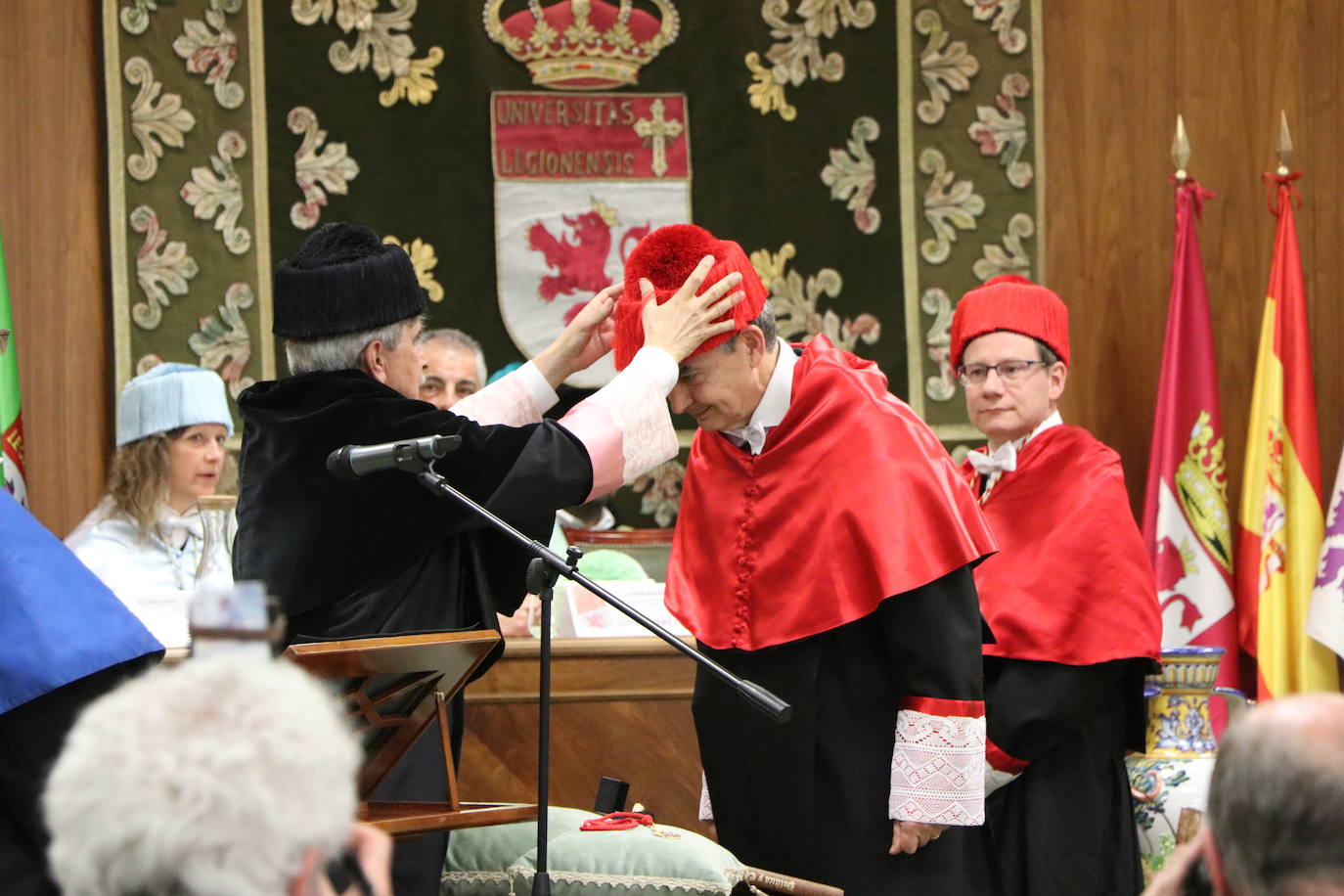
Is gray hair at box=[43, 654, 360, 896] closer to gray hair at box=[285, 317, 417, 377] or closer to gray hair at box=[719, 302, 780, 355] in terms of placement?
gray hair at box=[285, 317, 417, 377]

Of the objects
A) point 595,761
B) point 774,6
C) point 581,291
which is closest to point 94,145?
point 581,291

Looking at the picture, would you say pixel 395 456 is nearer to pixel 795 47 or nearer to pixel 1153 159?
pixel 795 47

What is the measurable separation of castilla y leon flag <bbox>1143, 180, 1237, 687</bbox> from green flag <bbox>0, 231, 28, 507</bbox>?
353cm

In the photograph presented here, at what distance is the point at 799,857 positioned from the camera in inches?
106

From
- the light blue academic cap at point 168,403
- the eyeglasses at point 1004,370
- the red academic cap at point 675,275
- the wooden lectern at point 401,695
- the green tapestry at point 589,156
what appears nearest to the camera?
the wooden lectern at point 401,695

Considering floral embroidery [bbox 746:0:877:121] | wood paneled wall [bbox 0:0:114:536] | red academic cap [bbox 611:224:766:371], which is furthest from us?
floral embroidery [bbox 746:0:877:121]

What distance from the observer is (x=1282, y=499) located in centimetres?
509

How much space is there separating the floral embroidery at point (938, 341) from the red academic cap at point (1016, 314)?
71.7 inches

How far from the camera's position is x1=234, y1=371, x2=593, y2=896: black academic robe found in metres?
2.46

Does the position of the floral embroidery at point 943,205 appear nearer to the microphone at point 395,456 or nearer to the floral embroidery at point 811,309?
the floral embroidery at point 811,309

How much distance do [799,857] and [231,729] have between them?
170cm

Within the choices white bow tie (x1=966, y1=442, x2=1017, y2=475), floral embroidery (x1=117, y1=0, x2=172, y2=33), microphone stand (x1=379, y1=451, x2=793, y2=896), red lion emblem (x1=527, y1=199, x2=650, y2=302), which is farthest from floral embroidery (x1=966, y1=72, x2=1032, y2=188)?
microphone stand (x1=379, y1=451, x2=793, y2=896)

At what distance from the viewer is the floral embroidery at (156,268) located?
520 cm

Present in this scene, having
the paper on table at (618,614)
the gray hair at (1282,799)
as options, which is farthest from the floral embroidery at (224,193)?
the gray hair at (1282,799)
